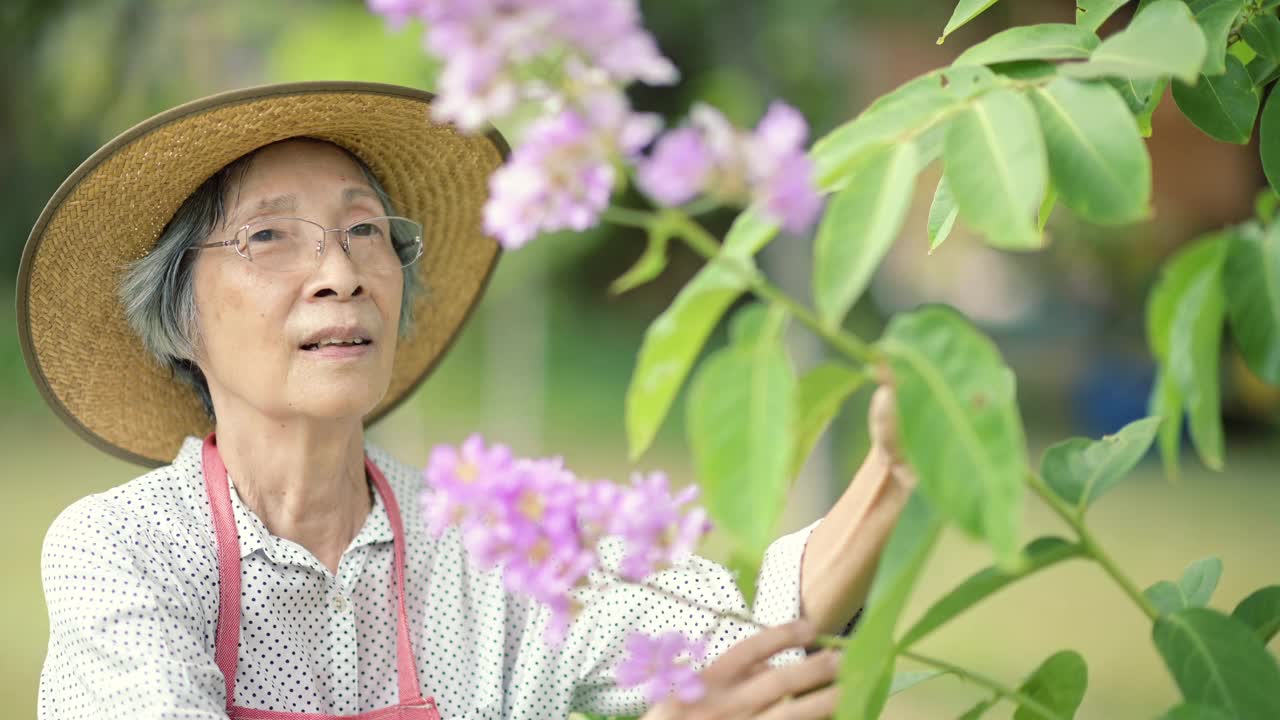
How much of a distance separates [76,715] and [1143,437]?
1.35 m

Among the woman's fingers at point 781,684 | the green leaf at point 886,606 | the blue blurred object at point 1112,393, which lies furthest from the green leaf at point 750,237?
the blue blurred object at point 1112,393

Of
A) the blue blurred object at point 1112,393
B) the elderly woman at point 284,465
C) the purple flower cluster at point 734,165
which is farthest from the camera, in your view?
the blue blurred object at point 1112,393

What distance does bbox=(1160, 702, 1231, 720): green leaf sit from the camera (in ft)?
3.40

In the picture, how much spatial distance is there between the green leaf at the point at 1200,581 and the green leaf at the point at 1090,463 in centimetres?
15

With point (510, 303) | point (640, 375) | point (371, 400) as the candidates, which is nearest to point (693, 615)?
point (371, 400)

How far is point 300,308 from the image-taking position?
6.52 feet

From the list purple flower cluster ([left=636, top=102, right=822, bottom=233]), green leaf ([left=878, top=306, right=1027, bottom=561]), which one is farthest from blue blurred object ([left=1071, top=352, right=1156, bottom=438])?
purple flower cluster ([left=636, top=102, right=822, bottom=233])

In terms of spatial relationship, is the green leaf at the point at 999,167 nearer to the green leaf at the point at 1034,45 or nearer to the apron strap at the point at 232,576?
the green leaf at the point at 1034,45

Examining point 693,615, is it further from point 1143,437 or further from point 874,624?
point 874,624

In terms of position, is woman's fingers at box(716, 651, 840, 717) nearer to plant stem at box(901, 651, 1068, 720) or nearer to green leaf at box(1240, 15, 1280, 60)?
plant stem at box(901, 651, 1068, 720)

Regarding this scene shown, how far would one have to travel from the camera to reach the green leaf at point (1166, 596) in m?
1.26

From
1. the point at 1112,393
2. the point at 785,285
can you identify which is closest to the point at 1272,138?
the point at 785,285

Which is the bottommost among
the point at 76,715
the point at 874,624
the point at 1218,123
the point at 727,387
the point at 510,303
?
the point at 874,624

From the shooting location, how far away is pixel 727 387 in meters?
0.92
